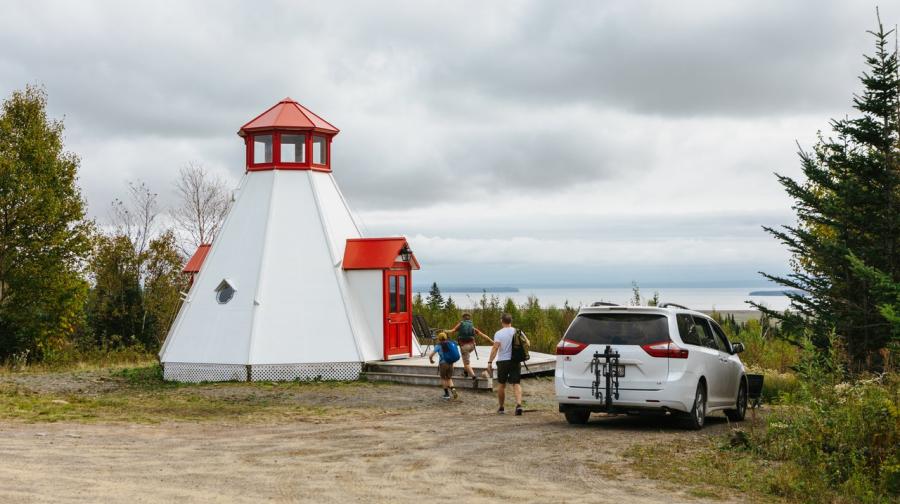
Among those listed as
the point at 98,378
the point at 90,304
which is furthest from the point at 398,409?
the point at 90,304

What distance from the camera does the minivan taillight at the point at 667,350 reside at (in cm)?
1301

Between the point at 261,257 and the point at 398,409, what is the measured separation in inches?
280

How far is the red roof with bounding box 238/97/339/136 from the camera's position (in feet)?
77.6

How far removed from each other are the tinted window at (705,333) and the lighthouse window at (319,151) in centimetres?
1266

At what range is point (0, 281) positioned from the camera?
107 ft

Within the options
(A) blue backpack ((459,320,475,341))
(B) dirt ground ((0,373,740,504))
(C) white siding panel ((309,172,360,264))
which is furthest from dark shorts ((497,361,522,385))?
(C) white siding panel ((309,172,360,264))

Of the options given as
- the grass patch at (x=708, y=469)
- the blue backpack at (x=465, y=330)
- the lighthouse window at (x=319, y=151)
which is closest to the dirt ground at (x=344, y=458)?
the grass patch at (x=708, y=469)

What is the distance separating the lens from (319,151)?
24484mm

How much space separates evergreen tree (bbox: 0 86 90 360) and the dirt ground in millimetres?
19968

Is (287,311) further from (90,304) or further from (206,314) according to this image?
(90,304)

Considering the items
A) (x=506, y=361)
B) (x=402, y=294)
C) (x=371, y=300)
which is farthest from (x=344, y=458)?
(x=402, y=294)

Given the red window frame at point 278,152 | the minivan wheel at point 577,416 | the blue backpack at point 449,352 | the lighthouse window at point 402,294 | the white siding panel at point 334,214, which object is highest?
the red window frame at point 278,152

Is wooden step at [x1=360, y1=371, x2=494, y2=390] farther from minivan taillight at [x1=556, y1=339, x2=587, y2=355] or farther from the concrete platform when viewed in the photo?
minivan taillight at [x1=556, y1=339, x2=587, y2=355]

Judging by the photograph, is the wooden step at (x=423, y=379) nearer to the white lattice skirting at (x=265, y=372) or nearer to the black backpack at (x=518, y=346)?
the white lattice skirting at (x=265, y=372)
